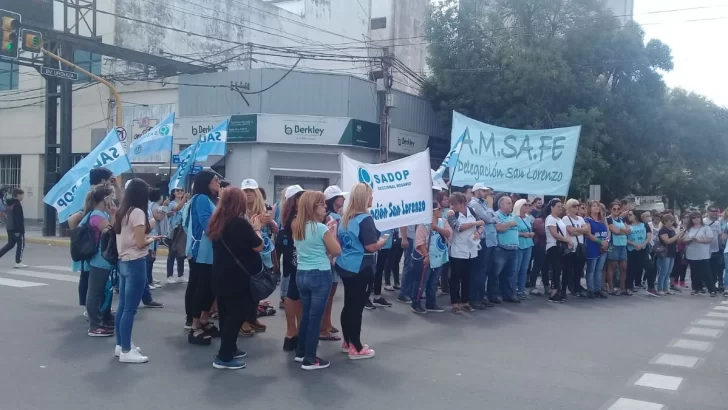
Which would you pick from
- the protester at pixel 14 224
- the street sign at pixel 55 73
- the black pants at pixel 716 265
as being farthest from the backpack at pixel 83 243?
the street sign at pixel 55 73

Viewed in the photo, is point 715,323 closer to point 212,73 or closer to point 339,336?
point 339,336

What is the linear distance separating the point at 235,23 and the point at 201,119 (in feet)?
25.7

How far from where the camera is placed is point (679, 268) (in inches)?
577

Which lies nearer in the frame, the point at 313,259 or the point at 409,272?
the point at 313,259

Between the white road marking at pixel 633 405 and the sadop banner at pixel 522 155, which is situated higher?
the sadop banner at pixel 522 155

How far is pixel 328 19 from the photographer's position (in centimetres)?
3666

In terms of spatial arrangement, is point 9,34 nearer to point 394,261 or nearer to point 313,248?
point 394,261

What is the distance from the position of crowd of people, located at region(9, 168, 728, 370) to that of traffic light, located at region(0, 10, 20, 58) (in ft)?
22.8

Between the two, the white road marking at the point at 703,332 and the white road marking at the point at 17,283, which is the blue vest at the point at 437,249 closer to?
the white road marking at the point at 703,332

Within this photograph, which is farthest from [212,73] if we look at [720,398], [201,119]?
[720,398]

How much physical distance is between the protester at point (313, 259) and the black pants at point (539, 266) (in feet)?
22.2

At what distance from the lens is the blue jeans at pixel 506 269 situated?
35.1 feet

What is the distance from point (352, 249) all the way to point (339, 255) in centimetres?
15

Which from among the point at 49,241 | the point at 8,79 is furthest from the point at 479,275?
the point at 8,79
